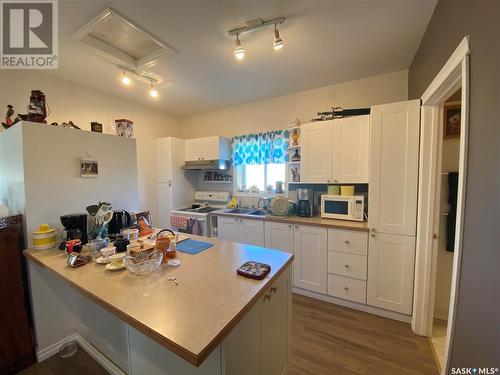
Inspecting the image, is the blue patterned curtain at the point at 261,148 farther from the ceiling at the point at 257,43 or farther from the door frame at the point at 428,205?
the door frame at the point at 428,205

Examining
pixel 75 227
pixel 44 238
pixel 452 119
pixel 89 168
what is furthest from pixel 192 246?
pixel 452 119

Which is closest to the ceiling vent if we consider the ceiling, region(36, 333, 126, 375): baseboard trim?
the ceiling

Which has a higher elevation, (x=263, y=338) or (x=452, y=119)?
(x=452, y=119)

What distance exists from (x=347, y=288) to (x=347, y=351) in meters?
0.63

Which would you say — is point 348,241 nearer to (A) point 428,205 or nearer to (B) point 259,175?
(A) point 428,205

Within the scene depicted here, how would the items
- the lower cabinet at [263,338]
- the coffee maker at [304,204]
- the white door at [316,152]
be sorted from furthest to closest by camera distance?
1. the coffee maker at [304,204]
2. the white door at [316,152]
3. the lower cabinet at [263,338]

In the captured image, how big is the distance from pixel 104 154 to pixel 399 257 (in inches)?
118

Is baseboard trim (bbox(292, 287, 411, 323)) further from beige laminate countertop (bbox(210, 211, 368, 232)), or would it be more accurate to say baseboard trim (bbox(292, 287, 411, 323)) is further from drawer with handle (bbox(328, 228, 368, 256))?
beige laminate countertop (bbox(210, 211, 368, 232))

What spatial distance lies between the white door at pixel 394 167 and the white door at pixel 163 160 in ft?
10.0

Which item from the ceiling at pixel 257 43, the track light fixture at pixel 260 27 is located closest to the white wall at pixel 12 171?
the ceiling at pixel 257 43

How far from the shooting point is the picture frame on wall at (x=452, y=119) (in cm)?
188

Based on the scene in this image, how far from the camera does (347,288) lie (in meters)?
2.19

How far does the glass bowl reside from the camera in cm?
113

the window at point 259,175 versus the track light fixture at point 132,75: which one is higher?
the track light fixture at point 132,75
